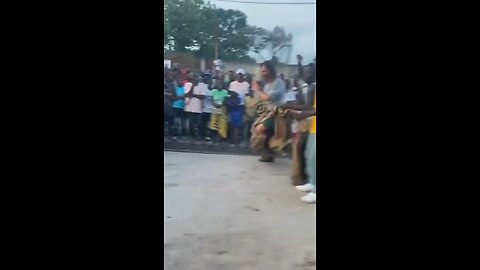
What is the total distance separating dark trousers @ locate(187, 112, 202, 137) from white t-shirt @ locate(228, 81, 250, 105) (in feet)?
1.14

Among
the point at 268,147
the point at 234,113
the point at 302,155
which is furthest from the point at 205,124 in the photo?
the point at 302,155

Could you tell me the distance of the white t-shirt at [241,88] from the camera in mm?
2922

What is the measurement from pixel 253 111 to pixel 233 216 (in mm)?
1013

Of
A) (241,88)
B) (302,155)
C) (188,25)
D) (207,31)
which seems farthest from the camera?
(241,88)

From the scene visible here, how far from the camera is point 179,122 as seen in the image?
123 inches

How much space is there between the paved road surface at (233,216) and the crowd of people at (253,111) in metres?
0.14

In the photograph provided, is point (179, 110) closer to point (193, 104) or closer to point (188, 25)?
point (193, 104)

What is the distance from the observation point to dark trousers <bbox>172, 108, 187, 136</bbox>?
3.10 metres
